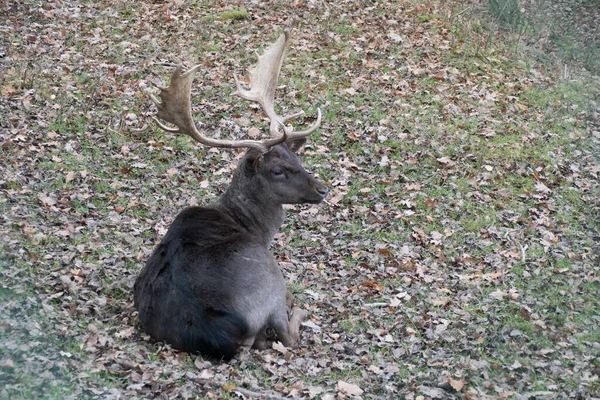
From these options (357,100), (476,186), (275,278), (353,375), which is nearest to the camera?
(353,375)

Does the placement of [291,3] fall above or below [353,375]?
above

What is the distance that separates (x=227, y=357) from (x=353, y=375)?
42.1 inches

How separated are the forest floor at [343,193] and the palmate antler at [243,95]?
28 centimetres

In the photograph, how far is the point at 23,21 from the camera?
1465cm

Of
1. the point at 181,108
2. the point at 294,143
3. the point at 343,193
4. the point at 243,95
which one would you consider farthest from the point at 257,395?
the point at 343,193

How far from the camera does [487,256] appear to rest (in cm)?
934

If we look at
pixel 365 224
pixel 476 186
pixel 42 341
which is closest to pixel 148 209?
pixel 365 224

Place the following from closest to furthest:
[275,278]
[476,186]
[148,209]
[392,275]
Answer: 1. [275,278]
2. [392,275]
3. [148,209]
4. [476,186]

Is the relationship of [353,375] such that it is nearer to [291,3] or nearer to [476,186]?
[476,186]

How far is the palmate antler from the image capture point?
7855 mm

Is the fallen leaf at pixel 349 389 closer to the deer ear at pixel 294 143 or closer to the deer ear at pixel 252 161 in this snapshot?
the deer ear at pixel 252 161

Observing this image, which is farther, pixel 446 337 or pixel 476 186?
pixel 476 186

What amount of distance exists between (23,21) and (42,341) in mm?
9883

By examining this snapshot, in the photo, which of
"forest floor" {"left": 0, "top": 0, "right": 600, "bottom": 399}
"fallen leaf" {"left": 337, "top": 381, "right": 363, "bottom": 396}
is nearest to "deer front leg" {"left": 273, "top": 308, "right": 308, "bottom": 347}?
"forest floor" {"left": 0, "top": 0, "right": 600, "bottom": 399}
